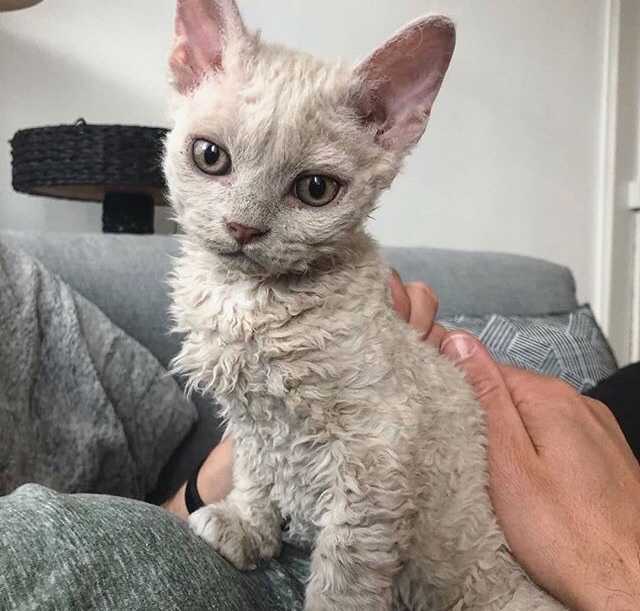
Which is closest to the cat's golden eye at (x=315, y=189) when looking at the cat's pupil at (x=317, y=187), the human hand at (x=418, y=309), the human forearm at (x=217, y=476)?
the cat's pupil at (x=317, y=187)

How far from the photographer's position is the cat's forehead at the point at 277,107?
0.58 m

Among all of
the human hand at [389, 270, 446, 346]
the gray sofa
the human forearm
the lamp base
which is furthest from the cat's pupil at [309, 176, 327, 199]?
the lamp base

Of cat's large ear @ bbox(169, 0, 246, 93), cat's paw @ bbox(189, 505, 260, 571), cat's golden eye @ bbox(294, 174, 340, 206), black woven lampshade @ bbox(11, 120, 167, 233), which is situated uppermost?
cat's large ear @ bbox(169, 0, 246, 93)

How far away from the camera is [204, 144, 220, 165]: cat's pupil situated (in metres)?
0.60

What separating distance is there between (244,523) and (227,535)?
0.10 feet

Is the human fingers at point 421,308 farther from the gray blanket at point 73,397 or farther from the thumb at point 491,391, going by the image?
the gray blanket at point 73,397

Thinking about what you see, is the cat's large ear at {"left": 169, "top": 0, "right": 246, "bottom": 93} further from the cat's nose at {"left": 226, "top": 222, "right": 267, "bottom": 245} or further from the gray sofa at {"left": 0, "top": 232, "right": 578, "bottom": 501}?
the gray sofa at {"left": 0, "top": 232, "right": 578, "bottom": 501}

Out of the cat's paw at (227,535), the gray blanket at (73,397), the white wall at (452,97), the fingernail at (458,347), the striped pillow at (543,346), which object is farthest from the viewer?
the white wall at (452,97)

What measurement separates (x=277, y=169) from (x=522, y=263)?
50.8 inches

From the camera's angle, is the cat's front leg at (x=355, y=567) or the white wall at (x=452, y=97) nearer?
the cat's front leg at (x=355, y=567)

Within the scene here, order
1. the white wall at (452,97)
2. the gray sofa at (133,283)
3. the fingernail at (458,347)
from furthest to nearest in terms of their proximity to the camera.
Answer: the white wall at (452,97) → the gray sofa at (133,283) → the fingernail at (458,347)

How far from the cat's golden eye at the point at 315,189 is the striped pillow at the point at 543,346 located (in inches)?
30.4

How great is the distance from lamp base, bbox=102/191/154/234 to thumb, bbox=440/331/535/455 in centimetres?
84

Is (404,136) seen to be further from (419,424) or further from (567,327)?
(567,327)
